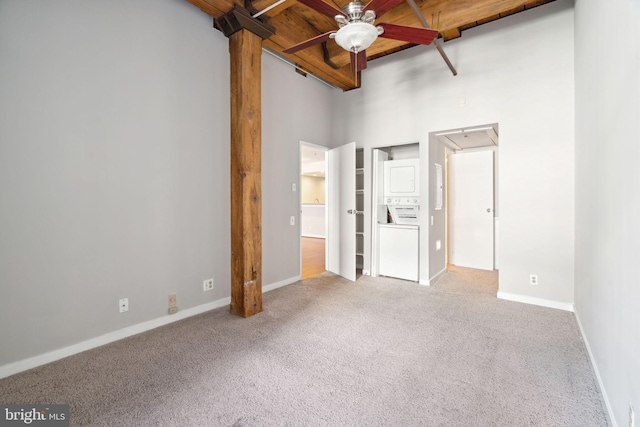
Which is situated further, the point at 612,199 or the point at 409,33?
the point at 409,33

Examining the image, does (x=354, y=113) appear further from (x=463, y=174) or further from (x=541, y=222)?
(x=541, y=222)

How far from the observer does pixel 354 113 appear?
482 cm

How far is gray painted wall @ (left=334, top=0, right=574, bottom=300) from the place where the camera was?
3.19m

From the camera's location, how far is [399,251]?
4414mm

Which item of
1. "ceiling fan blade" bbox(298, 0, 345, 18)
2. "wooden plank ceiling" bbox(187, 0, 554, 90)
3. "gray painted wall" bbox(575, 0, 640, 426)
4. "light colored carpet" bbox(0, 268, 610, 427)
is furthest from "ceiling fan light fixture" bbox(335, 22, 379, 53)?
"light colored carpet" bbox(0, 268, 610, 427)

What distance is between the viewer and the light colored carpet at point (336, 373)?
1.61 m

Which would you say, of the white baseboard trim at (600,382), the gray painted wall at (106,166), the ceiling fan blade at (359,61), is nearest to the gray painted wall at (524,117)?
the white baseboard trim at (600,382)

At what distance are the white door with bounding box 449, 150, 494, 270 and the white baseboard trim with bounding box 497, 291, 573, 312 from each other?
1698 mm

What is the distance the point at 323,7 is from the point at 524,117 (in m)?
2.77

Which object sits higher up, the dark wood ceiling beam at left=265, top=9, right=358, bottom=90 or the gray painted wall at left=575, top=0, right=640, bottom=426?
the dark wood ceiling beam at left=265, top=9, right=358, bottom=90

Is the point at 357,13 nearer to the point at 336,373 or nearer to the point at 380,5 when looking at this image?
the point at 380,5

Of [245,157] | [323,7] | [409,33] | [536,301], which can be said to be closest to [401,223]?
[536,301]

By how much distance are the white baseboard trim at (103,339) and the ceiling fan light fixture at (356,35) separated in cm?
289

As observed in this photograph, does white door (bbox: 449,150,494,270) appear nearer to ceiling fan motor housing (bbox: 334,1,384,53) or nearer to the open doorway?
the open doorway
